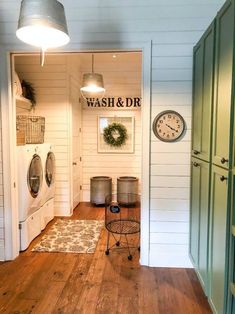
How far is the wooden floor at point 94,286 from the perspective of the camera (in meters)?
2.33

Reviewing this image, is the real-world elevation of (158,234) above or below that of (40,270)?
above

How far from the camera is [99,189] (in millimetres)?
5570

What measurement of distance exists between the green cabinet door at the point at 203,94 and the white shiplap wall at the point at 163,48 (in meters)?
0.18

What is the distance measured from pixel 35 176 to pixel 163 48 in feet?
7.53

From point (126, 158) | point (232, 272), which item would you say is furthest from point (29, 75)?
point (232, 272)

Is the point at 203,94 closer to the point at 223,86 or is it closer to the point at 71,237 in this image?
the point at 223,86

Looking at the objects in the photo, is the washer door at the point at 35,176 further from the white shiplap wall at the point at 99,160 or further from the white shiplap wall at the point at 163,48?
the white shiplap wall at the point at 99,160

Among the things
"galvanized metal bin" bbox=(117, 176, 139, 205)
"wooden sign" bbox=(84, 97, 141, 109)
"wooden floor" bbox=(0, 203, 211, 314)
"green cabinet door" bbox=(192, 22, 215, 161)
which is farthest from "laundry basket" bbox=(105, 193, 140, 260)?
"wooden sign" bbox=(84, 97, 141, 109)

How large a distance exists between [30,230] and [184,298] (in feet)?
6.83

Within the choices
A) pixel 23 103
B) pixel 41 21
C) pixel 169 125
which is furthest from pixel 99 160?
pixel 41 21

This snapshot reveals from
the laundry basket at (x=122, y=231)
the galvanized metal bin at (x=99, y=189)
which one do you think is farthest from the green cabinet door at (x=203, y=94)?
the galvanized metal bin at (x=99, y=189)

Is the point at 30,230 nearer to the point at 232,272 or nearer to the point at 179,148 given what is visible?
the point at 179,148

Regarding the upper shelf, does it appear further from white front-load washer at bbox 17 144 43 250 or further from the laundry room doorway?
white front-load washer at bbox 17 144 43 250

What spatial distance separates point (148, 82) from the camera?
2922mm
